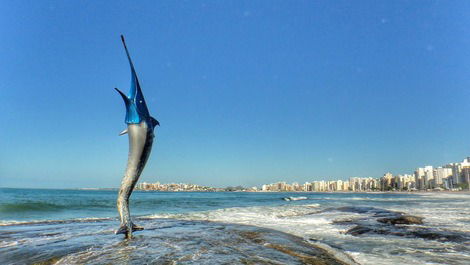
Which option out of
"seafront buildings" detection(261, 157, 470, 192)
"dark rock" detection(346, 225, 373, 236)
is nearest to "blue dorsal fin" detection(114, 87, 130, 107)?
"dark rock" detection(346, 225, 373, 236)

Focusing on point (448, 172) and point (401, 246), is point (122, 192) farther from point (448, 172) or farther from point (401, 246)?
point (448, 172)

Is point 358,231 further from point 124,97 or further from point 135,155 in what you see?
point 124,97

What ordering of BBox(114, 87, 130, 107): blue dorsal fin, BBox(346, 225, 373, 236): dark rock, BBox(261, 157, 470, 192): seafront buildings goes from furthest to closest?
1. BBox(261, 157, 470, 192): seafront buildings
2. BBox(346, 225, 373, 236): dark rock
3. BBox(114, 87, 130, 107): blue dorsal fin

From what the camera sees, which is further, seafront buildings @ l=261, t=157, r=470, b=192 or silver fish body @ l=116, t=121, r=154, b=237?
seafront buildings @ l=261, t=157, r=470, b=192

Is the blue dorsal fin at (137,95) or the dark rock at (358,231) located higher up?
the blue dorsal fin at (137,95)

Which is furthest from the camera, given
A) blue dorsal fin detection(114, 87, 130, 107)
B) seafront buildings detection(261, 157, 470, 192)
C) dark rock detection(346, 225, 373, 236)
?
seafront buildings detection(261, 157, 470, 192)

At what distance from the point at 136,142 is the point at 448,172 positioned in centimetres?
17610

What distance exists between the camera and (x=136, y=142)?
640 centimetres

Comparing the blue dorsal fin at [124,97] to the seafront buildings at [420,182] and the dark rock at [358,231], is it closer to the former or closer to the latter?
the dark rock at [358,231]

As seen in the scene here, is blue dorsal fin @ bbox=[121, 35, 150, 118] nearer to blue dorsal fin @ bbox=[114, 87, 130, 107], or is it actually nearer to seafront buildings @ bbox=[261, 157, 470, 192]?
blue dorsal fin @ bbox=[114, 87, 130, 107]

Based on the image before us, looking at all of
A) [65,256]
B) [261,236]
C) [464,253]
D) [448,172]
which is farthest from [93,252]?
[448,172]

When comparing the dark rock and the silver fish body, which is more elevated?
the silver fish body

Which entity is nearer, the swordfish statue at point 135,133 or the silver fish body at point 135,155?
the swordfish statue at point 135,133

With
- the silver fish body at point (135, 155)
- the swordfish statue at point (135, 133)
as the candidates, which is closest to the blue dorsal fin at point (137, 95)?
the swordfish statue at point (135, 133)
